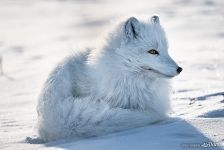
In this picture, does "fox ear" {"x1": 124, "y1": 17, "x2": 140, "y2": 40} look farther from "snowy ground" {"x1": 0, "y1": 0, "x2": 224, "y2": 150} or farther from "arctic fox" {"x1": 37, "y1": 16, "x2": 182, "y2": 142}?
"snowy ground" {"x1": 0, "y1": 0, "x2": 224, "y2": 150}

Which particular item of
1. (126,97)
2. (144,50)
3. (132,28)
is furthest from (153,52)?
(126,97)

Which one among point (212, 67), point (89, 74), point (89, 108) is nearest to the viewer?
point (89, 108)

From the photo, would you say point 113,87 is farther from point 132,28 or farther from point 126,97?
point 132,28

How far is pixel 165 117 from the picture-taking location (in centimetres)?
468

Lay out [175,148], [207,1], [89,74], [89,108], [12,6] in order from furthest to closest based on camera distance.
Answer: [12,6]
[207,1]
[89,74]
[89,108]
[175,148]

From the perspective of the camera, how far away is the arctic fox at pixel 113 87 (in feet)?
14.7

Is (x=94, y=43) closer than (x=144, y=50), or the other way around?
(x=144, y=50)

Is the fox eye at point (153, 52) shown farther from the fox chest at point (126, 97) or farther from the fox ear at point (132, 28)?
the fox chest at point (126, 97)

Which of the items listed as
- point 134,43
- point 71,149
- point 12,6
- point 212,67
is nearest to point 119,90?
point 134,43

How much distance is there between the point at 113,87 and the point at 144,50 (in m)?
0.44

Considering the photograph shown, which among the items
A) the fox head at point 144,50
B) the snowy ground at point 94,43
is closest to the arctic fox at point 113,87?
the fox head at point 144,50

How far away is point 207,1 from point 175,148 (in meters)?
10.0

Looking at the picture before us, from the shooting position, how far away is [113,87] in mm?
4754

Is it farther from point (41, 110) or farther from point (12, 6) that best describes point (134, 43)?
point (12, 6)
